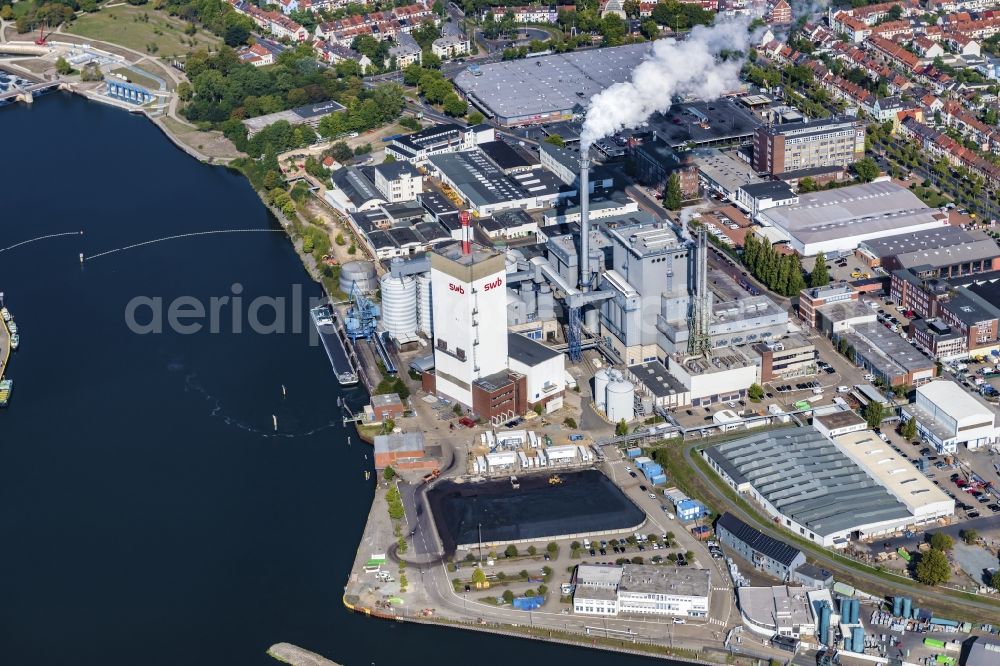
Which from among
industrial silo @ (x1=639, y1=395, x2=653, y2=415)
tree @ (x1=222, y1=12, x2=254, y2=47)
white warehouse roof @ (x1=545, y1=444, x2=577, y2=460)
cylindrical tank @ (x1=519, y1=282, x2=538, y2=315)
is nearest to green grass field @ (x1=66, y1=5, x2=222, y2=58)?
tree @ (x1=222, y1=12, x2=254, y2=47)

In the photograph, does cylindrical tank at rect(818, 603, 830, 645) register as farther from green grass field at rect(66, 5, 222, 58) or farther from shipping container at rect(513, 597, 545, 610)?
green grass field at rect(66, 5, 222, 58)

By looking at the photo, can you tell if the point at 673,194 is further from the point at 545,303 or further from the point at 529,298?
the point at 529,298

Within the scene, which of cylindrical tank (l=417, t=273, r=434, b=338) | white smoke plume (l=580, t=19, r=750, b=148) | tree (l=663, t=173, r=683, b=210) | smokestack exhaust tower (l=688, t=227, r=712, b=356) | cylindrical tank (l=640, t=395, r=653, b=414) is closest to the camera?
cylindrical tank (l=640, t=395, r=653, b=414)

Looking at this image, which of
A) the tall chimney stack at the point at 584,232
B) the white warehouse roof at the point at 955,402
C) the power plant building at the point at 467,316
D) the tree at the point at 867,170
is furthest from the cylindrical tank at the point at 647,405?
the tree at the point at 867,170

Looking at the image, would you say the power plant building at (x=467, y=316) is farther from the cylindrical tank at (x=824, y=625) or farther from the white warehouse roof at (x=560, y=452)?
the cylindrical tank at (x=824, y=625)

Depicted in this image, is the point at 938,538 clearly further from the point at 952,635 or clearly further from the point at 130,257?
the point at 130,257

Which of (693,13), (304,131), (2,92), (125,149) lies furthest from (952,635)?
(2,92)

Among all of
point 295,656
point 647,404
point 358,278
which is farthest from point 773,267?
point 295,656
